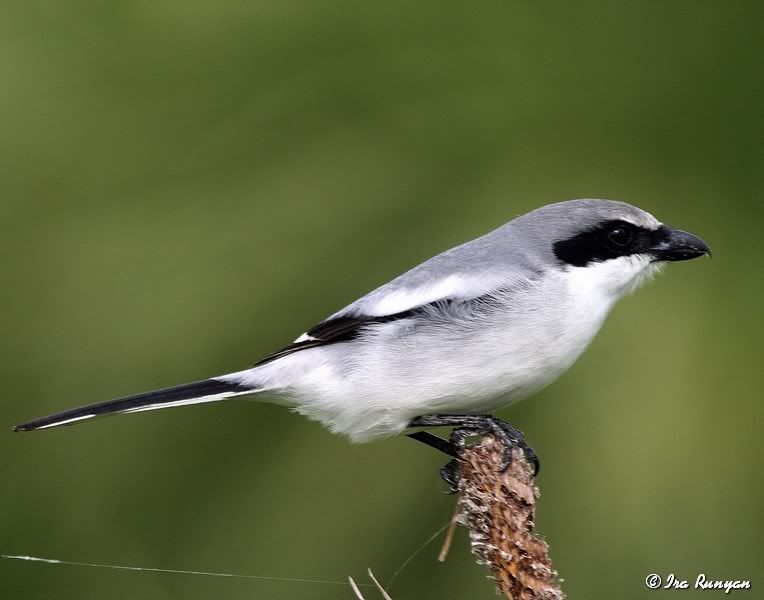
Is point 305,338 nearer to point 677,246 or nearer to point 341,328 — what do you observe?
point 341,328

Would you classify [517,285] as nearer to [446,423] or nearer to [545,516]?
[446,423]

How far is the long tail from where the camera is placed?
200 centimetres

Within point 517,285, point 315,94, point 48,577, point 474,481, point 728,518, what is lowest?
point 728,518

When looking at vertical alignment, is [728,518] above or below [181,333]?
below

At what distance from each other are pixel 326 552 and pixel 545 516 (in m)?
0.57

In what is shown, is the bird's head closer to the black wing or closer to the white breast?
the white breast

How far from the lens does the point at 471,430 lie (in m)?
2.10

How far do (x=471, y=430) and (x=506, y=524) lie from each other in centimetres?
54

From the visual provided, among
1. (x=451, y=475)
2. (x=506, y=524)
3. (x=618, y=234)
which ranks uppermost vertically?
(x=618, y=234)

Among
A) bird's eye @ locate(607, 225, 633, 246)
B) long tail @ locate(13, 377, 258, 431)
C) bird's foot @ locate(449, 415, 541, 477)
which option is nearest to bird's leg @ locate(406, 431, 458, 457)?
bird's foot @ locate(449, 415, 541, 477)

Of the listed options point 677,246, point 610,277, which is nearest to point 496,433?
point 610,277

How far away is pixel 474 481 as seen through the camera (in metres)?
1.62

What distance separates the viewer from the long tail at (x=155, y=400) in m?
2.00

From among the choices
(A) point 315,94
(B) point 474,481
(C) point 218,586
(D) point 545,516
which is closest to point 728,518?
(D) point 545,516
